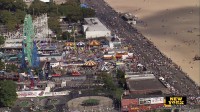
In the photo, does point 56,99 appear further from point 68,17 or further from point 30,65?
point 68,17

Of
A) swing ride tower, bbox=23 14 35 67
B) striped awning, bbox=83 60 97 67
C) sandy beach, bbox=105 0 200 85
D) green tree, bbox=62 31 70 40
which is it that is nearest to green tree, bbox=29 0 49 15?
green tree, bbox=62 31 70 40

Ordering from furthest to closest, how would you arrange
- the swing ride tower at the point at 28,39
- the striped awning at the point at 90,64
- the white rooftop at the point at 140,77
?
1. the striped awning at the point at 90,64
2. the swing ride tower at the point at 28,39
3. the white rooftop at the point at 140,77

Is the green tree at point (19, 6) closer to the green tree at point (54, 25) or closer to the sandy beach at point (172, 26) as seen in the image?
the green tree at point (54, 25)

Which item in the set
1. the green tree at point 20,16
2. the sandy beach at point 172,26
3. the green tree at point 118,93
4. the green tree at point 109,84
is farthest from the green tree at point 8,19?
the green tree at point 118,93

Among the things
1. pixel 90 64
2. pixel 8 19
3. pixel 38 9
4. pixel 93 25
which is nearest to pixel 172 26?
pixel 93 25

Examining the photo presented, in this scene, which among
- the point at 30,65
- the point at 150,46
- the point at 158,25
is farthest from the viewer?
the point at 158,25

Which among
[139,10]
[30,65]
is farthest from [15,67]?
[139,10]
